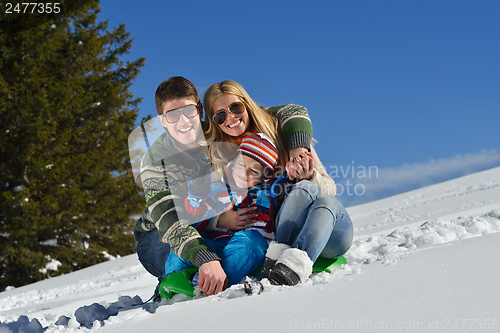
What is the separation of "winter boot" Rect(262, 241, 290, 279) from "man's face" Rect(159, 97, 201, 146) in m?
0.83

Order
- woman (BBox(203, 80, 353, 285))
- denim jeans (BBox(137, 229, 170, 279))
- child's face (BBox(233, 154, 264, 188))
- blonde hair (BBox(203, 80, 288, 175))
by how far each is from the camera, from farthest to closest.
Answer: denim jeans (BBox(137, 229, 170, 279)), blonde hair (BBox(203, 80, 288, 175)), child's face (BBox(233, 154, 264, 188)), woman (BBox(203, 80, 353, 285))

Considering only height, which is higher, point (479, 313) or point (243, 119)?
point (243, 119)

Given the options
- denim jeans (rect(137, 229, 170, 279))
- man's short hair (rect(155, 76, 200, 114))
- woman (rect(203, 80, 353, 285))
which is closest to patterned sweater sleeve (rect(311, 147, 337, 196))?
woman (rect(203, 80, 353, 285))

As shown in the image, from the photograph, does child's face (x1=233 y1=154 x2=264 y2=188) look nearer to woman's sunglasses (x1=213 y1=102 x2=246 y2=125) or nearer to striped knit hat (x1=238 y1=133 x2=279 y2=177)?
striped knit hat (x1=238 y1=133 x2=279 y2=177)

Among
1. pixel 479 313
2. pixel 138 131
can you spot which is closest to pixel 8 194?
pixel 138 131

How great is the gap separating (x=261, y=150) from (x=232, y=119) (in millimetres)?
316

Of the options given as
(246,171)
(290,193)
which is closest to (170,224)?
(246,171)

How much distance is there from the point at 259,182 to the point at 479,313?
4.27 ft

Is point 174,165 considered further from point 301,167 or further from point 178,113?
point 301,167

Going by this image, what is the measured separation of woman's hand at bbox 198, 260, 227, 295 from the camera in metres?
1.56

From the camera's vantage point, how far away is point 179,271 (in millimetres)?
1804

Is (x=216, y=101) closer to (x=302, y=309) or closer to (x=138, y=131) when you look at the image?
(x=138, y=131)

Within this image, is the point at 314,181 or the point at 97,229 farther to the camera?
the point at 97,229

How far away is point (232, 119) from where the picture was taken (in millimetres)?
2148
